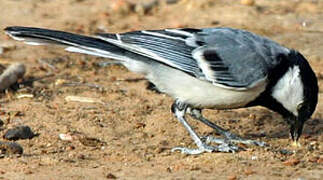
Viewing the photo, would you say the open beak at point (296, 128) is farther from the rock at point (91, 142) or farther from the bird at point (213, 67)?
the rock at point (91, 142)

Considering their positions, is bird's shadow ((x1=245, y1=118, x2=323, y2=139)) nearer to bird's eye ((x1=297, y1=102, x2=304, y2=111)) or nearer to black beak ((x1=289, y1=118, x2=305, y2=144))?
black beak ((x1=289, y1=118, x2=305, y2=144))

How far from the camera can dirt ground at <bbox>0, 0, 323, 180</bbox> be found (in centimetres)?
629

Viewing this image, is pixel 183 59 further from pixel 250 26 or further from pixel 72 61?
pixel 250 26

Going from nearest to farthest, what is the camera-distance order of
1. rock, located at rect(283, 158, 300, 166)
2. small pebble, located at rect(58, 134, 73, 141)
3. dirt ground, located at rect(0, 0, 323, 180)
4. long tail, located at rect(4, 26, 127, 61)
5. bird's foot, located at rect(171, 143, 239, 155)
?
1. dirt ground, located at rect(0, 0, 323, 180)
2. rock, located at rect(283, 158, 300, 166)
3. long tail, located at rect(4, 26, 127, 61)
4. bird's foot, located at rect(171, 143, 239, 155)
5. small pebble, located at rect(58, 134, 73, 141)

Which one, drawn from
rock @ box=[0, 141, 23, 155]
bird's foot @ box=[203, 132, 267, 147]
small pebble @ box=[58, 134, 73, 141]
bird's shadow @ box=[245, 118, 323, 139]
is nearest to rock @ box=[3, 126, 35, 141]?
small pebble @ box=[58, 134, 73, 141]

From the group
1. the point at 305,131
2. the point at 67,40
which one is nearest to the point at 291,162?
the point at 305,131

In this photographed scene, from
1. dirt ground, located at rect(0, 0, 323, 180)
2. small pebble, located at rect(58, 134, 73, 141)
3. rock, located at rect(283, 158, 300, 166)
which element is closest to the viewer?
dirt ground, located at rect(0, 0, 323, 180)

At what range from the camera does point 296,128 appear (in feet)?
22.9

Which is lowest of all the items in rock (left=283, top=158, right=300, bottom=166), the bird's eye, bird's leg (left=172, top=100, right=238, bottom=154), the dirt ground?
the dirt ground

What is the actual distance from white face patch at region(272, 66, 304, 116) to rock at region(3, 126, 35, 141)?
81.6 inches

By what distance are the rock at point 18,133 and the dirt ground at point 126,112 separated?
52 millimetres

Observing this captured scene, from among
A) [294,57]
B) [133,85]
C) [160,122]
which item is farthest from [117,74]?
Result: [294,57]

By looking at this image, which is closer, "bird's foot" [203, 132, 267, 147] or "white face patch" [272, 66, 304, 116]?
"white face patch" [272, 66, 304, 116]

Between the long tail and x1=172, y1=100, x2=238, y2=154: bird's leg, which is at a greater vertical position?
the long tail
